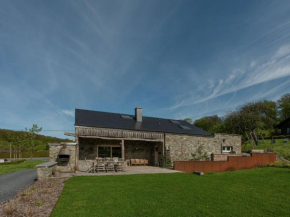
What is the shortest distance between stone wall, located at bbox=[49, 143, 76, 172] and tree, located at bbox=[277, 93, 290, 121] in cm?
4772

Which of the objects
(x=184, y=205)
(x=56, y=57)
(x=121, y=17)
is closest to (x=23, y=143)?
(x=56, y=57)

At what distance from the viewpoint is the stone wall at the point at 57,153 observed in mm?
14009

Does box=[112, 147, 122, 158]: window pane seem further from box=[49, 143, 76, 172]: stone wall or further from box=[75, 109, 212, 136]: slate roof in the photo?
box=[49, 143, 76, 172]: stone wall

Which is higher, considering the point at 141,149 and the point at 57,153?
the point at 57,153

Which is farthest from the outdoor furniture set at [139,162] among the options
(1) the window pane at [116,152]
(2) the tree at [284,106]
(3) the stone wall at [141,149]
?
(2) the tree at [284,106]

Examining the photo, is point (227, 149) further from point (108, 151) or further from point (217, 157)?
point (108, 151)

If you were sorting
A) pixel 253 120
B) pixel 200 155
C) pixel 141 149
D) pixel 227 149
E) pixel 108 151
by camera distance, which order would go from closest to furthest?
pixel 108 151 < pixel 141 149 < pixel 200 155 < pixel 227 149 < pixel 253 120

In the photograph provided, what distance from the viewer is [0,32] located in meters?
11.2

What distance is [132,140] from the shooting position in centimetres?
1777

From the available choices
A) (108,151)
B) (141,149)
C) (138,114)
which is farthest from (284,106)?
(108,151)

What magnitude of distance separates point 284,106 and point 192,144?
38.4 meters

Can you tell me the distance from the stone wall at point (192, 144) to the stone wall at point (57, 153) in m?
8.04

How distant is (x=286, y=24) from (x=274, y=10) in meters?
1.24

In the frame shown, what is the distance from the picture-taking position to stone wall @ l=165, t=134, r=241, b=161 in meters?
18.0
